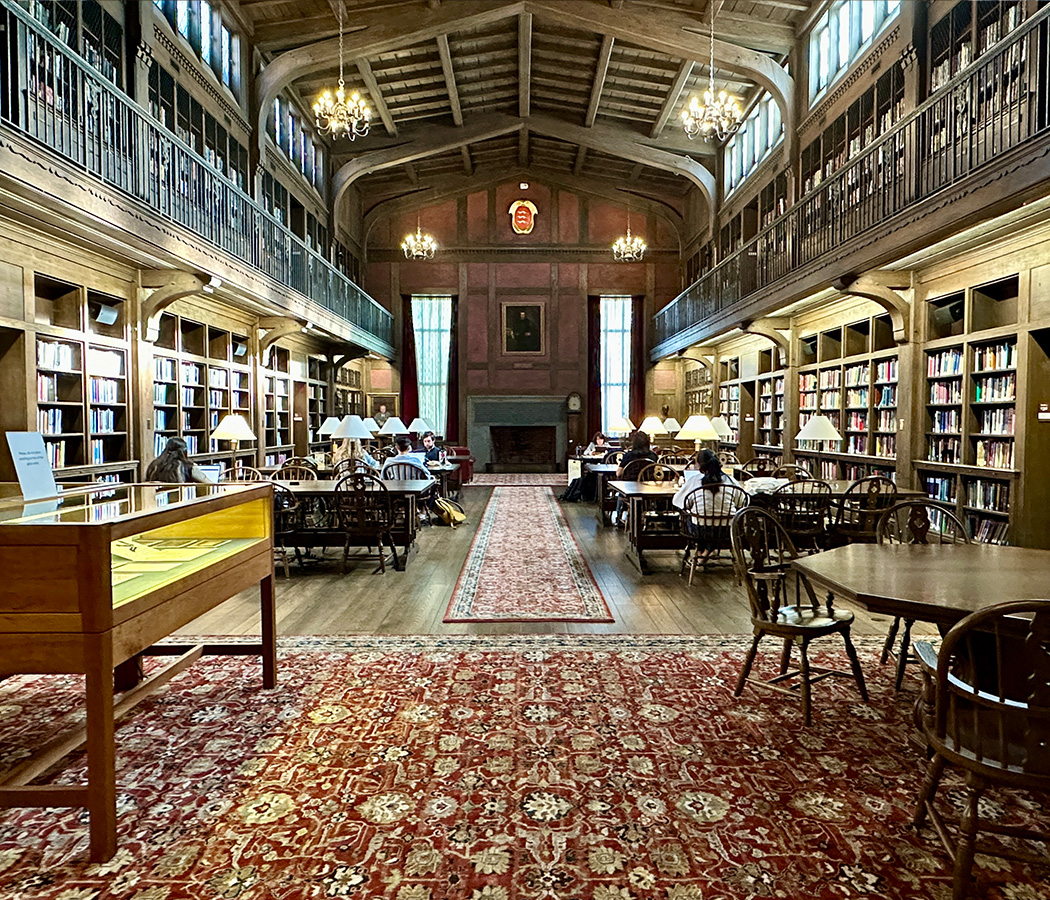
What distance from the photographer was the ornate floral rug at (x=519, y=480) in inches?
595

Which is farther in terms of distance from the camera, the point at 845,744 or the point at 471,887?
the point at 845,744

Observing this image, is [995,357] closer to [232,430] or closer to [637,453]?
[637,453]

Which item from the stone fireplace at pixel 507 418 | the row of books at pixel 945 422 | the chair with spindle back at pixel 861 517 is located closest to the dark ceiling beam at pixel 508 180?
the stone fireplace at pixel 507 418

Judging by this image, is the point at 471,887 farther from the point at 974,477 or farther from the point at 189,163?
the point at 189,163

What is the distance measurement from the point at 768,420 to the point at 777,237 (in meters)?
3.69

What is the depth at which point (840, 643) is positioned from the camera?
411cm

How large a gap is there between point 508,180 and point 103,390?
43.8 ft

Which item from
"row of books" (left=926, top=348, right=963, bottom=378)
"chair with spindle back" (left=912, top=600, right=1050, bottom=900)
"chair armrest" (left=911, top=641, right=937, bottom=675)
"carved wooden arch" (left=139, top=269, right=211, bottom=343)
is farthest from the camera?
"carved wooden arch" (left=139, top=269, right=211, bottom=343)

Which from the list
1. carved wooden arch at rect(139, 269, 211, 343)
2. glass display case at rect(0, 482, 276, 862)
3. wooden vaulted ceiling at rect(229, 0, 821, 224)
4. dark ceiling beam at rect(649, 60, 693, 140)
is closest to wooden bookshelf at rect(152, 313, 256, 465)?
carved wooden arch at rect(139, 269, 211, 343)

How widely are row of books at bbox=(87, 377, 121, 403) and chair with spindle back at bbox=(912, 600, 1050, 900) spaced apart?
265 inches

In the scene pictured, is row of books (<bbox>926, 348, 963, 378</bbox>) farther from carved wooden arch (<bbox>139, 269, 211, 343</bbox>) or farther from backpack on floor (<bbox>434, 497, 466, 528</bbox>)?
carved wooden arch (<bbox>139, 269, 211, 343</bbox>)

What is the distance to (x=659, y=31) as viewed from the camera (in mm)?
10000

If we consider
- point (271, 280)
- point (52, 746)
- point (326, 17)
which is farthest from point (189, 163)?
point (52, 746)

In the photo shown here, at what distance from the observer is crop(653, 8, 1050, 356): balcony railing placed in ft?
15.1
